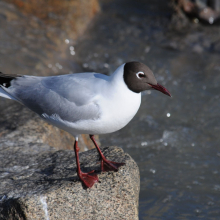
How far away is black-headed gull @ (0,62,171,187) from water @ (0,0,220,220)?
1781 mm

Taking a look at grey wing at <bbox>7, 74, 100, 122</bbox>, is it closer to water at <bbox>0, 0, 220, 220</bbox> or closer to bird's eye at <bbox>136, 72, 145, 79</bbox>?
bird's eye at <bbox>136, 72, 145, 79</bbox>

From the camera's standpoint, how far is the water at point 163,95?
210 inches

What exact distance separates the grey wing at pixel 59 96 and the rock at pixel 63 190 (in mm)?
601

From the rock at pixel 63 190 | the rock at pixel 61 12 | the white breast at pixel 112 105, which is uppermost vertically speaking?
the rock at pixel 61 12

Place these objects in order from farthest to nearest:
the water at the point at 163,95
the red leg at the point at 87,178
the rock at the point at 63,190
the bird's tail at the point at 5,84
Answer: the water at the point at 163,95
the bird's tail at the point at 5,84
the red leg at the point at 87,178
the rock at the point at 63,190

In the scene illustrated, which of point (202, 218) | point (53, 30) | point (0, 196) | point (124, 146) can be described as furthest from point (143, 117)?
point (0, 196)

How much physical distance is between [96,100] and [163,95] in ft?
14.6

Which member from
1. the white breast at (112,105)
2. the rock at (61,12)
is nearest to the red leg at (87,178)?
the white breast at (112,105)

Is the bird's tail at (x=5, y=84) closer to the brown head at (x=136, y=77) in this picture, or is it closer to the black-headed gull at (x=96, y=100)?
the black-headed gull at (x=96, y=100)

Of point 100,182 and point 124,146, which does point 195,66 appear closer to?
point 124,146

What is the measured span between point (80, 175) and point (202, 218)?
6.82ft

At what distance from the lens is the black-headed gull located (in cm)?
353

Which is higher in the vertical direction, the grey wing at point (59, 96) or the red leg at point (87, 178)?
the grey wing at point (59, 96)

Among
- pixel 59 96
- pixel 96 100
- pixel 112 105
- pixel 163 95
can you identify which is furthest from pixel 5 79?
pixel 163 95
